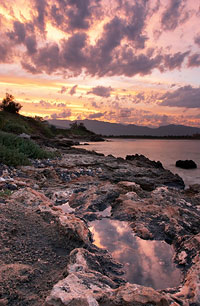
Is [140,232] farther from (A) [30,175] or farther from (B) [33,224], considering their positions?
(A) [30,175]

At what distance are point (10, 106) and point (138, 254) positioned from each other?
61.6 metres

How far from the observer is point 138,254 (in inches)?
116

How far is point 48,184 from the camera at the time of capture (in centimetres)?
639

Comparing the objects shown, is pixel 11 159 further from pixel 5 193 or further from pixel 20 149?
pixel 5 193

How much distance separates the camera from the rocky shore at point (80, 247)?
184cm

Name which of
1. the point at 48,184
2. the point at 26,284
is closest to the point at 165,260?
the point at 26,284

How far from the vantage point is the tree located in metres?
57.6

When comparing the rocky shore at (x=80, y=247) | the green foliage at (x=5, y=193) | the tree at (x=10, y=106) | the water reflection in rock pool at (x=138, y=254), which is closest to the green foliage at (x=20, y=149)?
the rocky shore at (x=80, y=247)

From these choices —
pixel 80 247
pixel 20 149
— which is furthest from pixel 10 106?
pixel 80 247

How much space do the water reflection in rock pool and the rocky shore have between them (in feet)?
0.35

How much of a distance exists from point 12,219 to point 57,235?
858 millimetres

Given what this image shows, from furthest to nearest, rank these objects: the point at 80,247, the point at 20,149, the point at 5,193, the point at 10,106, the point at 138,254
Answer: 1. the point at 10,106
2. the point at 20,149
3. the point at 5,193
4. the point at 138,254
5. the point at 80,247

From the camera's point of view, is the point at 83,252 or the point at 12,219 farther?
the point at 12,219

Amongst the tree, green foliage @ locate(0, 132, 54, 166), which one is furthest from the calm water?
the tree
